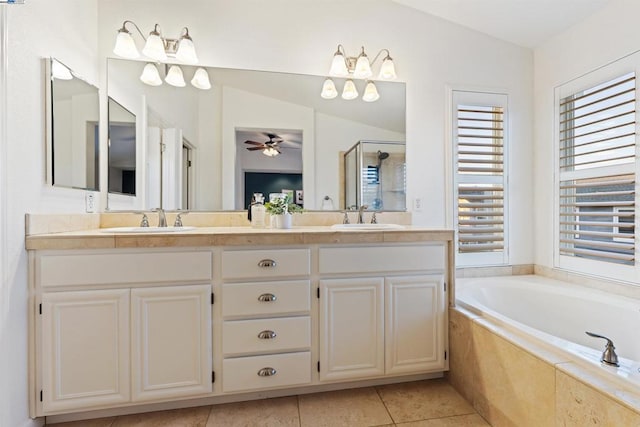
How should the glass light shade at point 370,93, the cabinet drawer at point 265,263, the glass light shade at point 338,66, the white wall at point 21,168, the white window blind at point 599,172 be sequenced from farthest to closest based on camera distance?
the glass light shade at point 370,93
the glass light shade at point 338,66
the white window blind at point 599,172
the cabinet drawer at point 265,263
the white wall at point 21,168

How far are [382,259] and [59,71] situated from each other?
196cm

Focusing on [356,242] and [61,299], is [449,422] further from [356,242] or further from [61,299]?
[61,299]

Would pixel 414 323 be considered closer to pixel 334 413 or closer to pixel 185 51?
pixel 334 413

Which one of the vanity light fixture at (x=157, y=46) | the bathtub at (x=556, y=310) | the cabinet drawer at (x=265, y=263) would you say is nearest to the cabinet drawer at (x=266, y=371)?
the cabinet drawer at (x=265, y=263)

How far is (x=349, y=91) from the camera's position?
7.65 feet

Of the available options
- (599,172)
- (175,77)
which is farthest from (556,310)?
(175,77)

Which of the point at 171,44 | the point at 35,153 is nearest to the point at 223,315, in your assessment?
the point at 35,153

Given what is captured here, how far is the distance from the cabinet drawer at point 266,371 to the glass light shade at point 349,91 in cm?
176

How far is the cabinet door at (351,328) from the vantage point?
1.67m

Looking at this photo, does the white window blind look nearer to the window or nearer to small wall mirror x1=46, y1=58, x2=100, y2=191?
the window

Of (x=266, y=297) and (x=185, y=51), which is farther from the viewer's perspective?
(x=185, y=51)

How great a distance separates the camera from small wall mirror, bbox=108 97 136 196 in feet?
6.70

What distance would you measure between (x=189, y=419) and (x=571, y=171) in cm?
288

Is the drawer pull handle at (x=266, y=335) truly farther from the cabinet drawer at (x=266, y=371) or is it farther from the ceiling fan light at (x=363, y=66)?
the ceiling fan light at (x=363, y=66)
